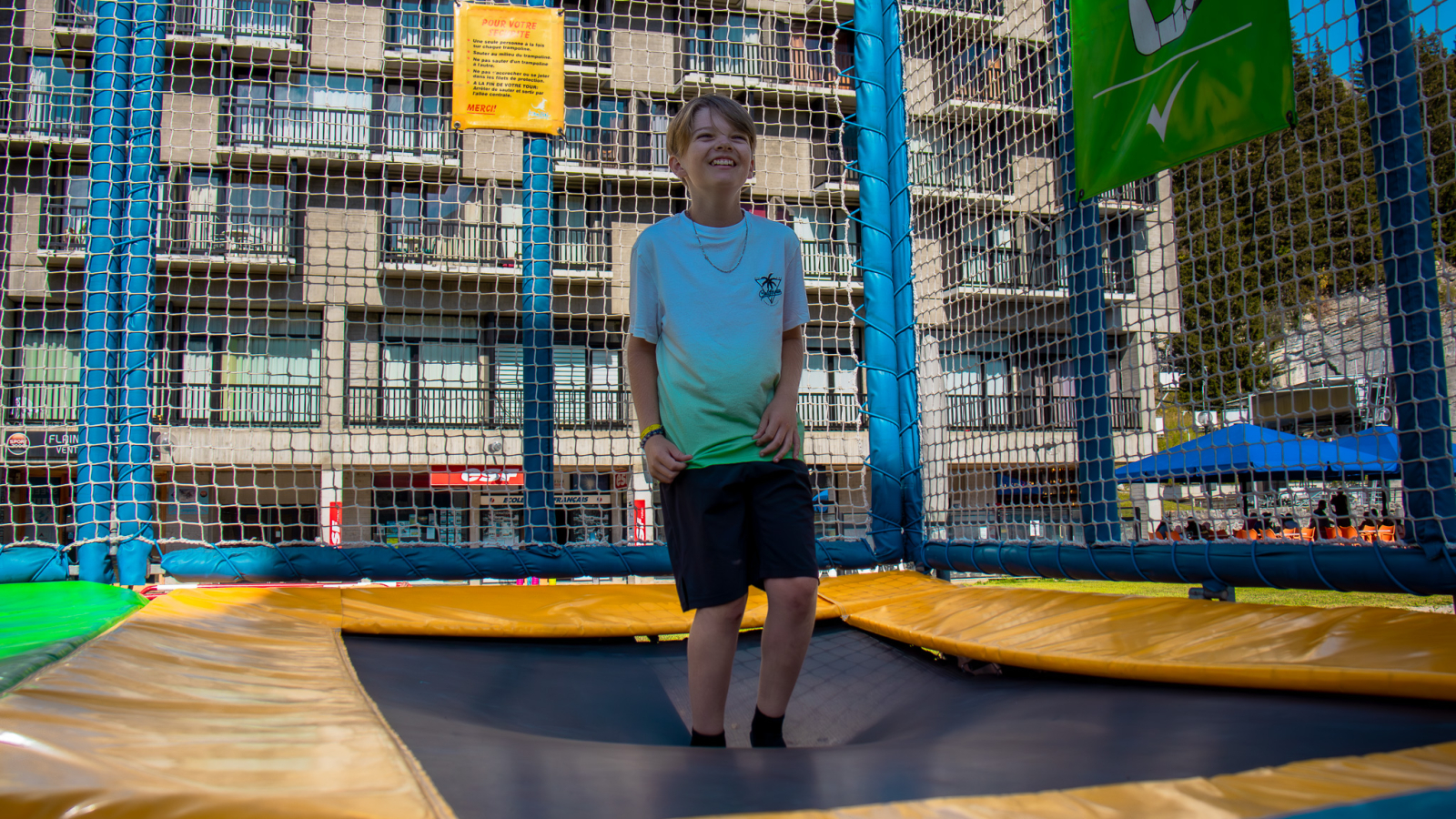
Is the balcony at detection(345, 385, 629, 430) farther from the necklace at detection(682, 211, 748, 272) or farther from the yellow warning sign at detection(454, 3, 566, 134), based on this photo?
the necklace at detection(682, 211, 748, 272)

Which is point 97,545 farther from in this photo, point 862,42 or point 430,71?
point 430,71

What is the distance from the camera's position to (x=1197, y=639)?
3.79 ft

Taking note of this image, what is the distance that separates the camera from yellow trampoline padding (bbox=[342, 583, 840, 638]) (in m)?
1.60

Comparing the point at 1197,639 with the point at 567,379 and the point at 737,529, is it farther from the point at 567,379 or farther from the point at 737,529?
the point at 567,379

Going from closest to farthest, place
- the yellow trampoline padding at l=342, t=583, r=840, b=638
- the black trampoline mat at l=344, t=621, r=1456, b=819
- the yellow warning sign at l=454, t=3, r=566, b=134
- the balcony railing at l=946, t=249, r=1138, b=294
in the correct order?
the black trampoline mat at l=344, t=621, r=1456, b=819 < the yellow trampoline padding at l=342, t=583, r=840, b=638 < the balcony railing at l=946, t=249, r=1138, b=294 < the yellow warning sign at l=454, t=3, r=566, b=134

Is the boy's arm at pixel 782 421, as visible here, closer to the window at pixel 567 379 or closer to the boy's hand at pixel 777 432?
the boy's hand at pixel 777 432

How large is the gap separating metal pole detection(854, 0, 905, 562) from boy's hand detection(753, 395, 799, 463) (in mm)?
1282

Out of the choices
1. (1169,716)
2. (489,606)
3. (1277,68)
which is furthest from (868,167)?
(1169,716)

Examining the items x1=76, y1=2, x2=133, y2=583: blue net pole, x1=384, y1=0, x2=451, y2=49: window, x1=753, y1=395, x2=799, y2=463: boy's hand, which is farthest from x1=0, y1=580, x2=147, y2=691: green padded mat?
x1=384, y1=0, x2=451, y2=49: window

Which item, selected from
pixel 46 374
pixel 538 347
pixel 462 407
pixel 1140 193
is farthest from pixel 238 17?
pixel 1140 193

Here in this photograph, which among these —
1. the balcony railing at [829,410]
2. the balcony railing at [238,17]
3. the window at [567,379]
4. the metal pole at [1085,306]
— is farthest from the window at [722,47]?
the balcony railing at [238,17]

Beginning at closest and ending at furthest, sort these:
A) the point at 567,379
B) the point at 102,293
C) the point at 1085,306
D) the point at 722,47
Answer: the point at 1085,306 → the point at 102,293 → the point at 567,379 → the point at 722,47

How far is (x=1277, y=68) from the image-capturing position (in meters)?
1.45

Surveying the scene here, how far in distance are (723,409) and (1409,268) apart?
45.7 inches
